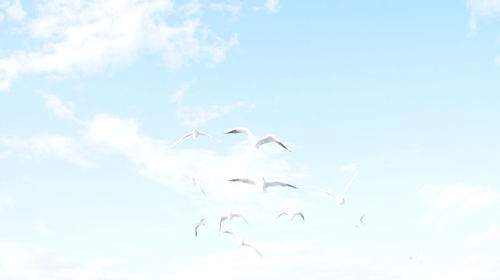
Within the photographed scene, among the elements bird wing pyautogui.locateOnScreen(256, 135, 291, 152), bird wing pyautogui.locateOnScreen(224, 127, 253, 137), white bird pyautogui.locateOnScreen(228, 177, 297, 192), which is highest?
bird wing pyautogui.locateOnScreen(224, 127, 253, 137)

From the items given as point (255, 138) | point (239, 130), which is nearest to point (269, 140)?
point (255, 138)

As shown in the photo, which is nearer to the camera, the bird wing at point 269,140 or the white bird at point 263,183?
the bird wing at point 269,140

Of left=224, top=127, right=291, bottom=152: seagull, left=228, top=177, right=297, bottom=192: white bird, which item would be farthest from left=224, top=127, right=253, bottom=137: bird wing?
left=228, top=177, right=297, bottom=192: white bird

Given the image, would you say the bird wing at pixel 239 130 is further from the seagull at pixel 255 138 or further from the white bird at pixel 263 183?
the white bird at pixel 263 183

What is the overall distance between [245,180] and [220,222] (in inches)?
628

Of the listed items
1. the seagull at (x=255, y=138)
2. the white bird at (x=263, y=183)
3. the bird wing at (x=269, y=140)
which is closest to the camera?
the bird wing at (x=269, y=140)

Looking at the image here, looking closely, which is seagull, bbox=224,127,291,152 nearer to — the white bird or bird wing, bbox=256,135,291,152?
bird wing, bbox=256,135,291,152

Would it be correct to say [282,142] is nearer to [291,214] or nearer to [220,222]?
[220,222]

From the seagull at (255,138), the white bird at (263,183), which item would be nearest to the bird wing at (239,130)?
the seagull at (255,138)

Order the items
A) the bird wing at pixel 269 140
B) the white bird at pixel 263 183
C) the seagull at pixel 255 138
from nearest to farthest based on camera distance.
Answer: the bird wing at pixel 269 140, the seagull at pixel 255 138, the white bird at pixel 263 183

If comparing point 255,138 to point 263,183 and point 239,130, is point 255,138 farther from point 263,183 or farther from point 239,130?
point 263,183

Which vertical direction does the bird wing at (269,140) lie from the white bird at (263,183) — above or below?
above

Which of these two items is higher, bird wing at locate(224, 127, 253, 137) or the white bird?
bird wing at locate(224, 127, 253, 137)

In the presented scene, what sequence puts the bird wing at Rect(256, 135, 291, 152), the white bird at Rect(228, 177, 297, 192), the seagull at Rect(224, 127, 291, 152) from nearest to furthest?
the bird wing at Rect(256, 135, 291, 152) < the seagull at Rect(224, 127, 291, 152) < the white bird at Rect(228, 177, 297, 192)
